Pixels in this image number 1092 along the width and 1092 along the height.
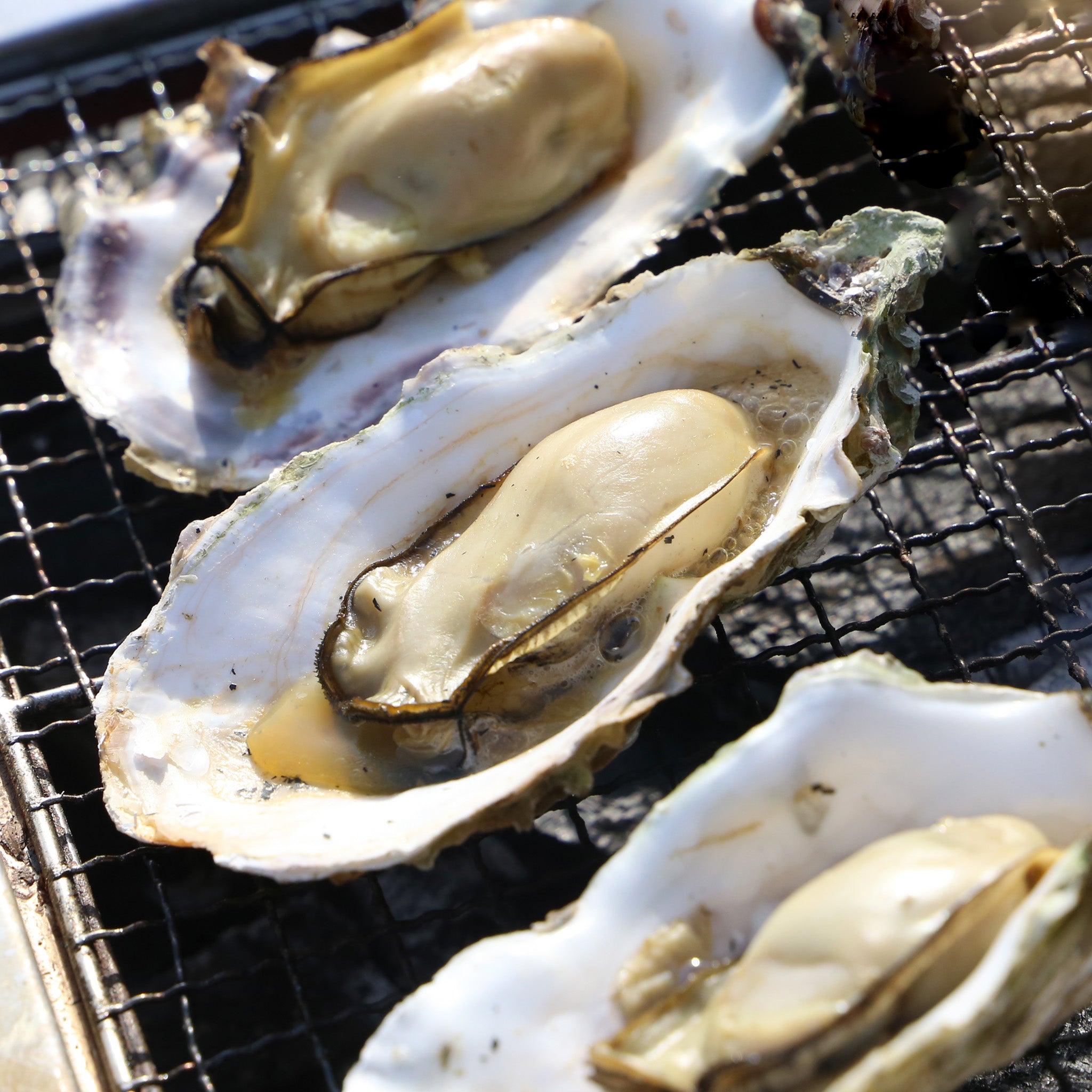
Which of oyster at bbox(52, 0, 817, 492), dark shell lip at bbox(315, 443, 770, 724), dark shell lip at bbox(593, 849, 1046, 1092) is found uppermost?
oyster at bbox(52, 0, 817, 492)

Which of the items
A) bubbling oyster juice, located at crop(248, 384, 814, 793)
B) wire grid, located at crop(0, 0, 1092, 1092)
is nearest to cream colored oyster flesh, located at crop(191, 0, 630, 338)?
wire grid, located at crop(0, 0, 1092, 1092)

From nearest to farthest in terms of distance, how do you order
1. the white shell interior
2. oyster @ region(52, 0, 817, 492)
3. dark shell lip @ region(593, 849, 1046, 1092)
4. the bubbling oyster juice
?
1. dark shell lip @ region(593, 849, 1046, 1092)
2. the white shell interior
3. the bubbling oyster juice
4. oyster @ region(52, 0, 817, 492)

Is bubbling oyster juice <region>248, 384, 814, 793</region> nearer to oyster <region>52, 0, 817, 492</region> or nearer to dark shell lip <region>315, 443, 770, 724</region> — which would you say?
dark shell lip <region>315, 443, 770, 724</region>

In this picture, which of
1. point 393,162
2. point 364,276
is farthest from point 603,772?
point 393,162

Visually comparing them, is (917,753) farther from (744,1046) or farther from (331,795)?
(331,795)

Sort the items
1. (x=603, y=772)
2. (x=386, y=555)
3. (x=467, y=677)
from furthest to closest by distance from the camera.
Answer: (x=603, y=772)
(x=386, y=555)
(x=467, y=677)

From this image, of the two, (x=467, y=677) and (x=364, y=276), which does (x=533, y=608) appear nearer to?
(x=467, y=677)

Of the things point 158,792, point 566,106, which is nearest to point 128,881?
point 158,792
